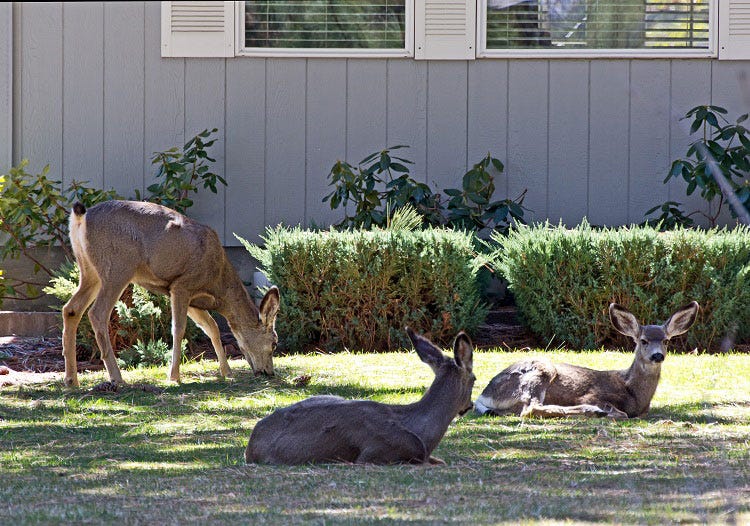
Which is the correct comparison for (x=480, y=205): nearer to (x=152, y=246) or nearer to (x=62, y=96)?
(x=152, y=246)

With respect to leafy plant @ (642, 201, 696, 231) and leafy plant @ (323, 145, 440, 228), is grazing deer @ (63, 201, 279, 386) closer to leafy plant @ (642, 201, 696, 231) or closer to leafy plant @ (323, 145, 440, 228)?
leafy plant @ (323, 145, 440, 228)

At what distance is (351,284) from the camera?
40.3ft

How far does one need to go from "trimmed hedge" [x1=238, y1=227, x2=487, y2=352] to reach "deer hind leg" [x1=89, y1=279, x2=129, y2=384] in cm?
262

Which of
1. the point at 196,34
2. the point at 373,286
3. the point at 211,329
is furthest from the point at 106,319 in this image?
the point at 196,34

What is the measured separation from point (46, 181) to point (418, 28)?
496 centimetres

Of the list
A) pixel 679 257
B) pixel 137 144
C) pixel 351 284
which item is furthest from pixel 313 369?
pixel 137 144

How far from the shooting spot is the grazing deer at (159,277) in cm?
1020

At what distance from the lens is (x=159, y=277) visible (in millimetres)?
10484

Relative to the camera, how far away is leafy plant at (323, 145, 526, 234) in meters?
13.7

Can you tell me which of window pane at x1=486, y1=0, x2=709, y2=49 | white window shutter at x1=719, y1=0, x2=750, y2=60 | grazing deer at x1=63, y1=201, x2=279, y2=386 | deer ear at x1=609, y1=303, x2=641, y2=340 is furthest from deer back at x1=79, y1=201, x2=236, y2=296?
white window shutter at x1=719, y1=0, x2=750, y2=60

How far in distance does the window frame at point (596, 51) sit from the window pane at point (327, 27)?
3.24 ft

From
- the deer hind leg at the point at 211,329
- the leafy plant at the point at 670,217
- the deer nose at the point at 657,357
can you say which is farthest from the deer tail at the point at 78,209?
the leafy plant at the point at 670,217

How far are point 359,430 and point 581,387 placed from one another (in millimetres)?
2779

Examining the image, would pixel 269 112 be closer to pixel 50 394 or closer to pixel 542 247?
pixel 542 247
